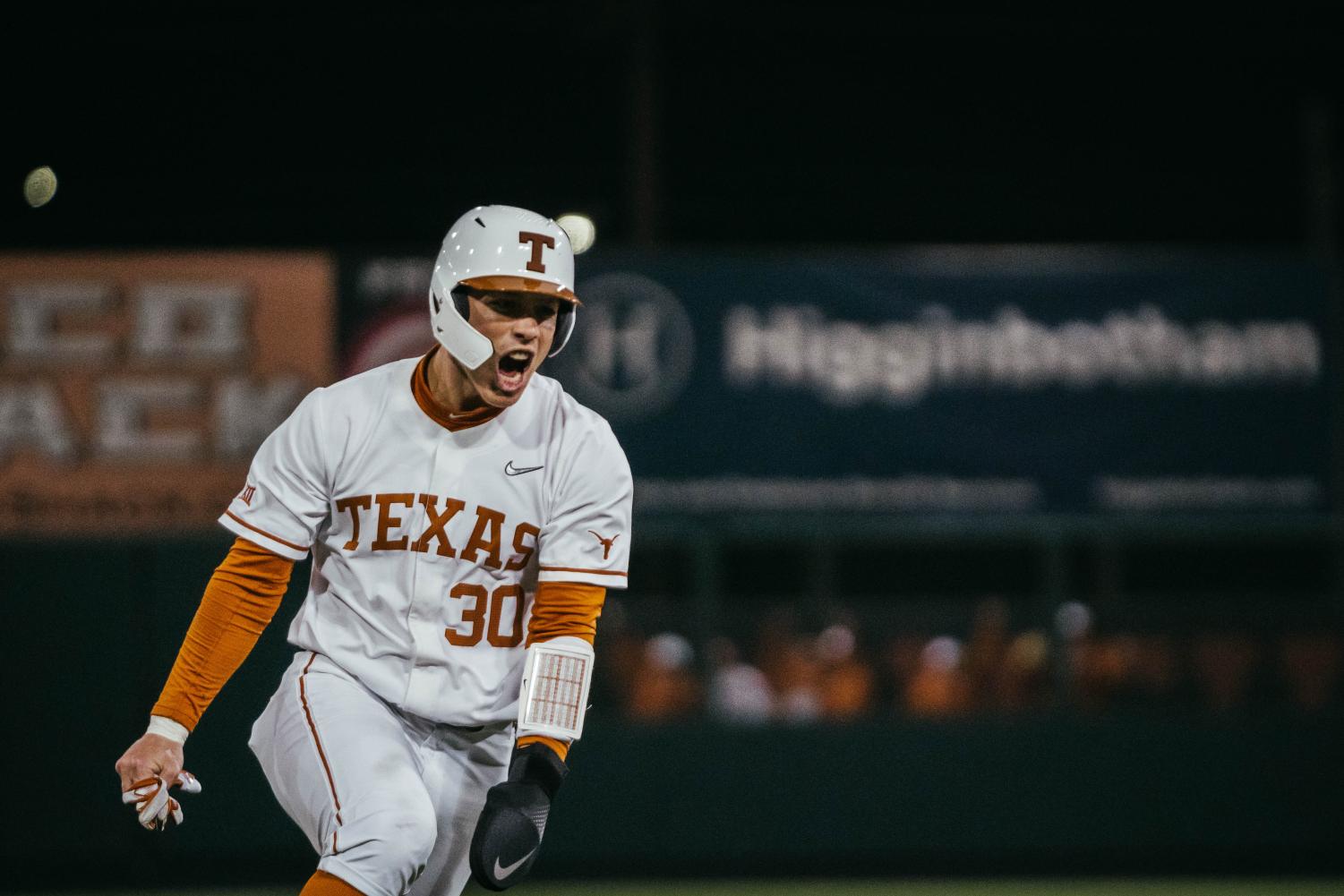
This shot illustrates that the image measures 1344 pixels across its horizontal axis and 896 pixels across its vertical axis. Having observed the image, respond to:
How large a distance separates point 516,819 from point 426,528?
763mm

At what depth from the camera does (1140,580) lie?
2370 centimetres

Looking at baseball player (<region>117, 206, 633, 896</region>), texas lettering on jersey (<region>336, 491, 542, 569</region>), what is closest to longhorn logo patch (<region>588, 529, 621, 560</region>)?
baseball player (<region>117, 206, 633, 896</region>)

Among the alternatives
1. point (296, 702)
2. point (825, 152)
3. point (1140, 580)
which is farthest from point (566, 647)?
point (825, 152)

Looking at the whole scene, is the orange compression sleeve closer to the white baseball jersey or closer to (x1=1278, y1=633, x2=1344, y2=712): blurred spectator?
the white baseball jersey

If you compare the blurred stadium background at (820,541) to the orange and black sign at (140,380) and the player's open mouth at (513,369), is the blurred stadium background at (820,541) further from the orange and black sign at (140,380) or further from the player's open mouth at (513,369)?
the player's open mouth at (513,369)

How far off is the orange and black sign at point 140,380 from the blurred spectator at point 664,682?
251cm

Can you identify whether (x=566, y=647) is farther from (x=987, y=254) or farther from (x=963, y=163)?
(x=963, y=163)

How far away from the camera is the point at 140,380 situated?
10.7 meters

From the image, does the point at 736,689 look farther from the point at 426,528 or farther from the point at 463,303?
the point at 463,303

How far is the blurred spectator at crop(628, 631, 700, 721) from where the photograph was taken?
10523 mm

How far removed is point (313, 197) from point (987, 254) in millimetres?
15175

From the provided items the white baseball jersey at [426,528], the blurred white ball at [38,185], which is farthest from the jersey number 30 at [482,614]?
the blurred white ball at [38,185]

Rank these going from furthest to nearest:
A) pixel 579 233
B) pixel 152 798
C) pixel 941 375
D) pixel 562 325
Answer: pixel 579 233, pixel 941 375, pixel 562 325, pixel 152 798

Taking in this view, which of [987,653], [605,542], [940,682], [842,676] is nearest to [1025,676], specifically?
[987,653]
